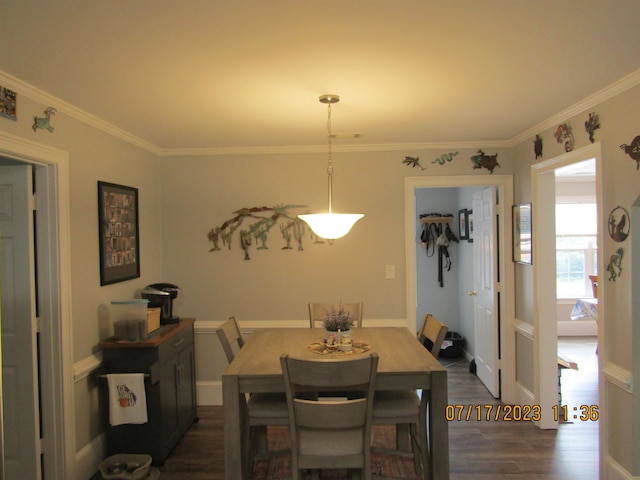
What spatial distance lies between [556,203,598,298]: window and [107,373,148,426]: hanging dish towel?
6.32 metres

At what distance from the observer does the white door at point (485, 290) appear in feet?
14.1

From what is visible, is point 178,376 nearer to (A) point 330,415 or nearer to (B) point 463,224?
(A) point 330,415

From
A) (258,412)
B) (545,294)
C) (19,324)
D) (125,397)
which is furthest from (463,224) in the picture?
(19,324)

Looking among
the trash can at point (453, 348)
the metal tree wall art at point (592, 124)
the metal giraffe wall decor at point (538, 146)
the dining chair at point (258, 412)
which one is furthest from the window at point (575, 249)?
the dining chair at point (258, 412)

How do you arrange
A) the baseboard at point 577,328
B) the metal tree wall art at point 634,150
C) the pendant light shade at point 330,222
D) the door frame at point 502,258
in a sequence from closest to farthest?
the metal tree wall art at point 634,150, the pendant light shade at point 330,222, the door frame at point 502,258, the baseboard at point 577,328

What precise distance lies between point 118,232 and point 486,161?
3.19m

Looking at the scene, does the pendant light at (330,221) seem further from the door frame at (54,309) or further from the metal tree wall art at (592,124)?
the metal tree wall art at (592,124)

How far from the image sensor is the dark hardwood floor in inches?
119

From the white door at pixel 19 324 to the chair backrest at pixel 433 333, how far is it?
7.86 feet

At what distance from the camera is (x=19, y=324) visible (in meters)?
2.66

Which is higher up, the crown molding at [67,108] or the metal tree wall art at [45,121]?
the crown molding at [67,108]

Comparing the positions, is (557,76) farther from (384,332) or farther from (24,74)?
(24,74)

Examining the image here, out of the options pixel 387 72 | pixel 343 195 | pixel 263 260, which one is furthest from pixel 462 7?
pixel 263 260

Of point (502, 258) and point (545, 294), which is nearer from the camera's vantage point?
point (545, 294)
